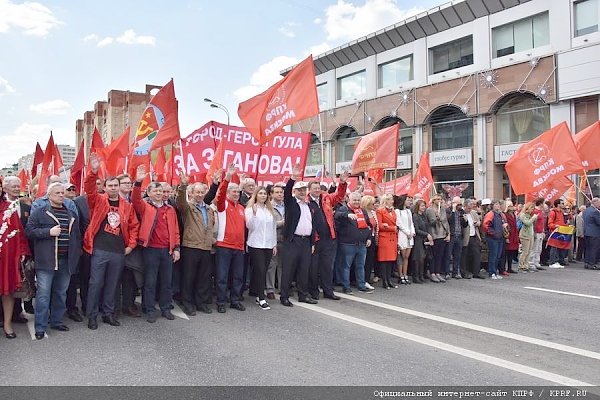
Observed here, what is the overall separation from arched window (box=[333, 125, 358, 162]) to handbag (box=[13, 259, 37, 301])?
1215 inches

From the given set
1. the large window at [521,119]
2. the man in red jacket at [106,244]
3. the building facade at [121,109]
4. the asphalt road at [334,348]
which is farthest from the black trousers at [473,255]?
the building facade at [121,109]

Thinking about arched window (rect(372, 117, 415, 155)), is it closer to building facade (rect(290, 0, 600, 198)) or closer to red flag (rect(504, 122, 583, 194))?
building facade (rect(290, 0, 600, 198))

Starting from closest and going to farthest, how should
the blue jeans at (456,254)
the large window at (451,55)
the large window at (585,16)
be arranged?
1. the blue jeans at (456,254)
2. the large window at (585,16)
3. the large window at (451,55)

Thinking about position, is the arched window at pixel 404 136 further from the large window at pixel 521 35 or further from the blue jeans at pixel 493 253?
the blue jeans at pixel 493 253

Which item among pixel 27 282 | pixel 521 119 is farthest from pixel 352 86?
pixel 27 282

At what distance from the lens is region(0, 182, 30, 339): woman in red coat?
553 cm

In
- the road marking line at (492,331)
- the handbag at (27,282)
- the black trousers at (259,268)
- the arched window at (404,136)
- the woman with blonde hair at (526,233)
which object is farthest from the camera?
the arched window at (404,136)

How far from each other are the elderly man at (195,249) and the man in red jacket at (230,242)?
161 mm

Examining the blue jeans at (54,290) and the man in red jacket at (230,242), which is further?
the man in red jacket at (230,242)

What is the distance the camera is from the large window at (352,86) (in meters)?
35.1

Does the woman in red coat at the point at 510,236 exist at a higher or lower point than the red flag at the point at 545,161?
lower

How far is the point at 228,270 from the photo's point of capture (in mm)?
7211

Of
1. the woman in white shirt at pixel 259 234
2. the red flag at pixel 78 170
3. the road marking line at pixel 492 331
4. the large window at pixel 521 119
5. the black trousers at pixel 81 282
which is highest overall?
the large window at pixel 521 119

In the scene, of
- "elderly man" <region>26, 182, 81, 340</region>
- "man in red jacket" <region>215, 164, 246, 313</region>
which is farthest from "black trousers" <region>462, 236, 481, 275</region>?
"elderly man" <region>26, 182, 81, 340</region>
